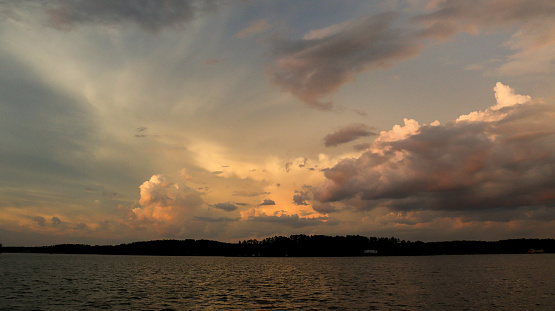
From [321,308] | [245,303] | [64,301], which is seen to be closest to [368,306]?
[321,308]

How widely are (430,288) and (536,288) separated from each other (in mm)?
24937

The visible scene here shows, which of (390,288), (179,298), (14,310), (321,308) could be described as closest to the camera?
(14,310)

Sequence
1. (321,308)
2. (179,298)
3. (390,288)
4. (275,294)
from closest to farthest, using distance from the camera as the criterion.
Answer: (321,308)
(179,298)
(275,294)
(390,288)

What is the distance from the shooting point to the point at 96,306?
191ft

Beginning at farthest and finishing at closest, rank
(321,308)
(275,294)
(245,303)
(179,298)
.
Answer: (275,294)
(179,298)
(245,303)
(321,308)

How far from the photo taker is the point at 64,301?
63.2m

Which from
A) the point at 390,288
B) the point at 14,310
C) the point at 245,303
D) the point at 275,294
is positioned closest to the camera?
the point at 14,310

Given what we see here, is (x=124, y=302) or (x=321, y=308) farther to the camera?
(x=124, y=302)

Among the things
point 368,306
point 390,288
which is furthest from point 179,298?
point 390,288

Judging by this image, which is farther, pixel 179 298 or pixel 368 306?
pixel 179 298

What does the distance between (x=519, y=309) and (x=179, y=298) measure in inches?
2238

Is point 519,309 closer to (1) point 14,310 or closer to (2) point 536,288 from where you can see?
(2) point 536,288

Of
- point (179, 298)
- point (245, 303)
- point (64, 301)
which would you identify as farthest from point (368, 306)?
point (64, 301)

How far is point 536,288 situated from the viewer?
87.6 m
